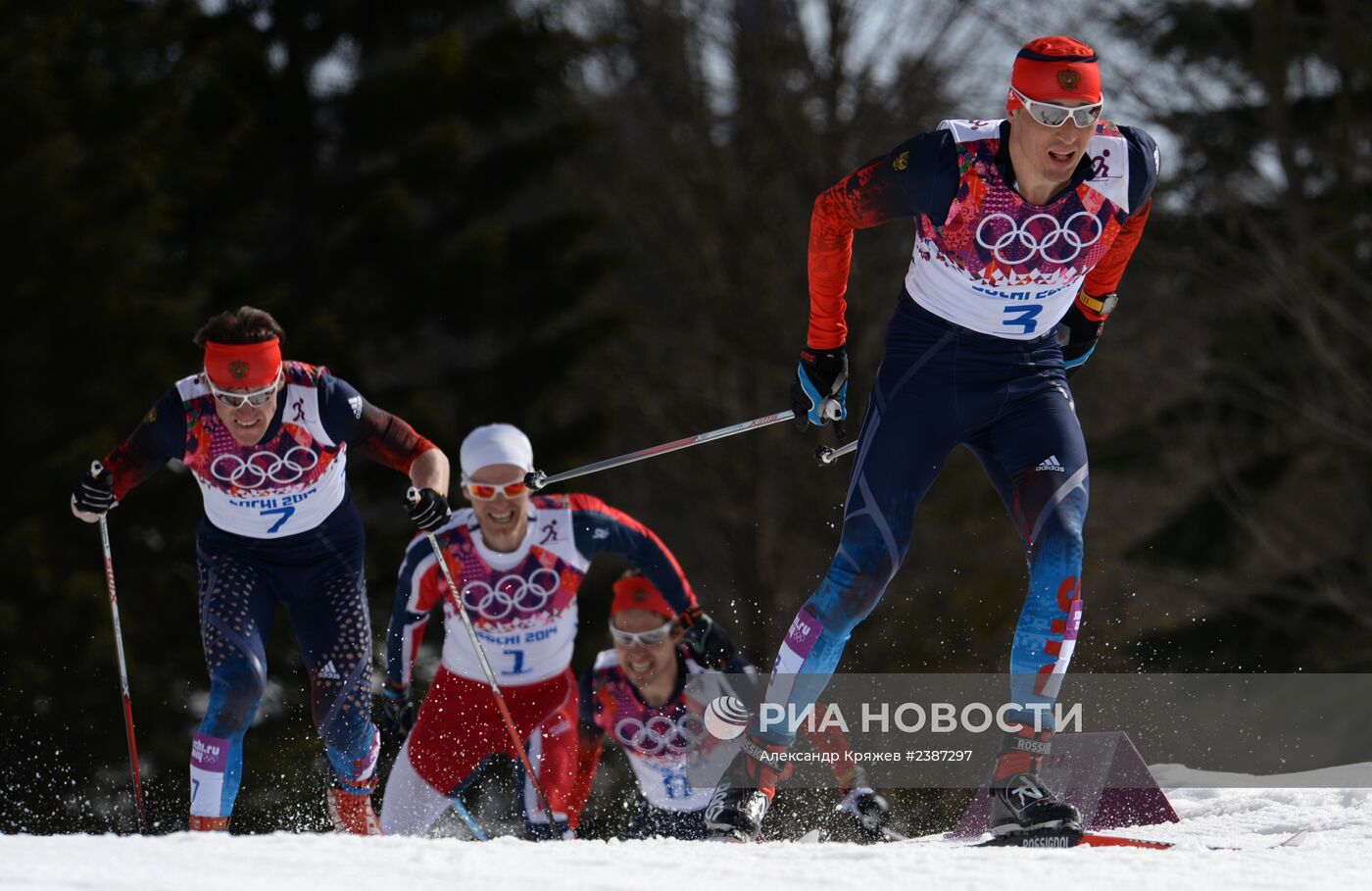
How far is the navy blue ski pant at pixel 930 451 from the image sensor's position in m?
4.60

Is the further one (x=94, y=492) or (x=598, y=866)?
(x=94, y=492)

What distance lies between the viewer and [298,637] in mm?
5742

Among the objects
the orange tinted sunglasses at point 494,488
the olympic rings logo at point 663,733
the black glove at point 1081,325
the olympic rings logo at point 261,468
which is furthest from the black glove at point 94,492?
the black glove at point 1081,325

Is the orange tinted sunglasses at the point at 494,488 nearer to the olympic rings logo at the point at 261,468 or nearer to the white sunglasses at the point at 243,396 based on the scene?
the olympic rings logo at the point at 261,468

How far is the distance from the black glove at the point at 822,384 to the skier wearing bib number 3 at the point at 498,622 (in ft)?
5.28

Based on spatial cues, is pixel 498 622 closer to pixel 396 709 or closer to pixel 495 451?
pixel 396 709

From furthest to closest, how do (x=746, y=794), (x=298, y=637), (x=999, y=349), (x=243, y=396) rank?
(x=298, y=637)
(x=243, y=396)
(x=746, y=794)
(x=999, y=349)

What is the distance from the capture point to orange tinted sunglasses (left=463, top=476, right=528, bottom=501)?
6.61 metres

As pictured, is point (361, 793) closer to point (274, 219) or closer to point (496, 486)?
point (496, 486)

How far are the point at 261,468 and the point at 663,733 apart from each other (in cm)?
219

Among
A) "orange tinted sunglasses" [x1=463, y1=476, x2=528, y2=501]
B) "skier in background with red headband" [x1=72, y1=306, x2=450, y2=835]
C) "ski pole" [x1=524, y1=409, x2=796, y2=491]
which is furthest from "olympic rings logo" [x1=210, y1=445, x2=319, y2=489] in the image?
"orange tinted sunglasses" [x1=463, y1=476, x2=528, y2=501]

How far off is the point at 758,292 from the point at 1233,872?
13.9m

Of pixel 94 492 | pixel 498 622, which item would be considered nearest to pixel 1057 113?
pixel 94 492

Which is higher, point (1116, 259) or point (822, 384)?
point (1116, 259)
